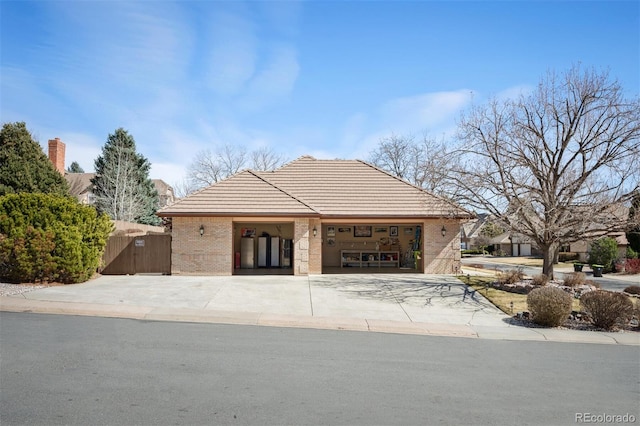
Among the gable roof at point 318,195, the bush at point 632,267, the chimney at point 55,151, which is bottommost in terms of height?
the bush at point 632,267

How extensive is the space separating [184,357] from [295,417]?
3155 millimetres

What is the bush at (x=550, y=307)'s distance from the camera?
12.1m

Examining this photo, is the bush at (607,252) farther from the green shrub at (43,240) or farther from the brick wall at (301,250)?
the green shrub at (43,240)

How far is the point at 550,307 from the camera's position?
12133mm

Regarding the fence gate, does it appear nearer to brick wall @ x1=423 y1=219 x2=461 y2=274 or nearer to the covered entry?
the covered entry

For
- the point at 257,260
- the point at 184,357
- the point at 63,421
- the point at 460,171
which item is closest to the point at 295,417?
the point at 63,421

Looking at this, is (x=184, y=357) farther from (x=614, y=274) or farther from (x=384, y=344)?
(x=614, y=274)

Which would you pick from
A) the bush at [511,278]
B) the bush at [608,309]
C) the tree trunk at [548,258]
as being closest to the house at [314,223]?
the bush at [511,278]

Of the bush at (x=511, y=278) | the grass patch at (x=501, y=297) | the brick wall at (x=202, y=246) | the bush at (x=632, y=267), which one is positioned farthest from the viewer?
the bush at (x=632, y=267)

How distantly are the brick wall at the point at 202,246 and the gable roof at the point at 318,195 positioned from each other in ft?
1.70

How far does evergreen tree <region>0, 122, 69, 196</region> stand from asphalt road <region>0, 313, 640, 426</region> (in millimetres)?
18284

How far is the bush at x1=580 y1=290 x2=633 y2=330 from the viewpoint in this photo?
12117 millimetres

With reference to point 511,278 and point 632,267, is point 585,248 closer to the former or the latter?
point 632,267

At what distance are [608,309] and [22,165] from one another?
2840cm
